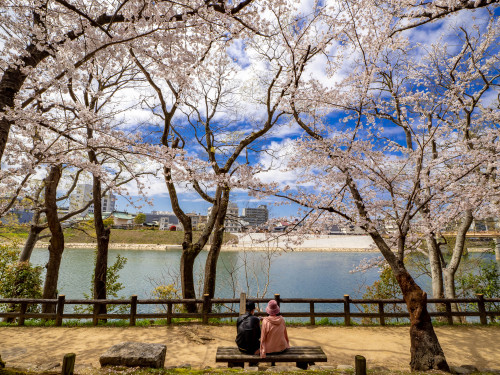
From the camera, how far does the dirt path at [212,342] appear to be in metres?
5.01

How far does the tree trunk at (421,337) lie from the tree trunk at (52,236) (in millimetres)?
9066

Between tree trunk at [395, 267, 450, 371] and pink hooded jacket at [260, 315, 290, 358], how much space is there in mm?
2385

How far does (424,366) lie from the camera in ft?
14.1

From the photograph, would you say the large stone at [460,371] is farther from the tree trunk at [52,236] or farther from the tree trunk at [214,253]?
the tree trunk at [52,236]

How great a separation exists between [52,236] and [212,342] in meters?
5.84

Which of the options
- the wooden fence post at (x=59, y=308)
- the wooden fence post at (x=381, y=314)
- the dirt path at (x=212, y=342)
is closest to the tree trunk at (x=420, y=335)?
the dirt path at (x=212, y=342)

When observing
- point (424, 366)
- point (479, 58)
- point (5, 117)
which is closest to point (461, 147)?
point (479, 58)

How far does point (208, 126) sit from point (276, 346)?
24.4 feet

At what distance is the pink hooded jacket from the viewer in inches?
151

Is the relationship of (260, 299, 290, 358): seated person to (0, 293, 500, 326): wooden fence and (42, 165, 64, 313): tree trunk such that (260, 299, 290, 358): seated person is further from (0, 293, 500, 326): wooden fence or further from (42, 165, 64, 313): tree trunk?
(42, 165, 64, 313): tree trunk

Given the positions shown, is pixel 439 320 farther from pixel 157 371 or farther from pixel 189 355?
pixel 157 371

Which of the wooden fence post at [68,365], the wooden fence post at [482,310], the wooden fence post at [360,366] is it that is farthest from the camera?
the wooden fence post at [482,310]

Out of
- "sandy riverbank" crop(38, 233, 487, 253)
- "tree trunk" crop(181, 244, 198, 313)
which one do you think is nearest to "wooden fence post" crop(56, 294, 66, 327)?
"tree trunk" crop(181, 244, 198, 313)

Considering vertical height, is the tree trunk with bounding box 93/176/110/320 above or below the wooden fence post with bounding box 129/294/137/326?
above
